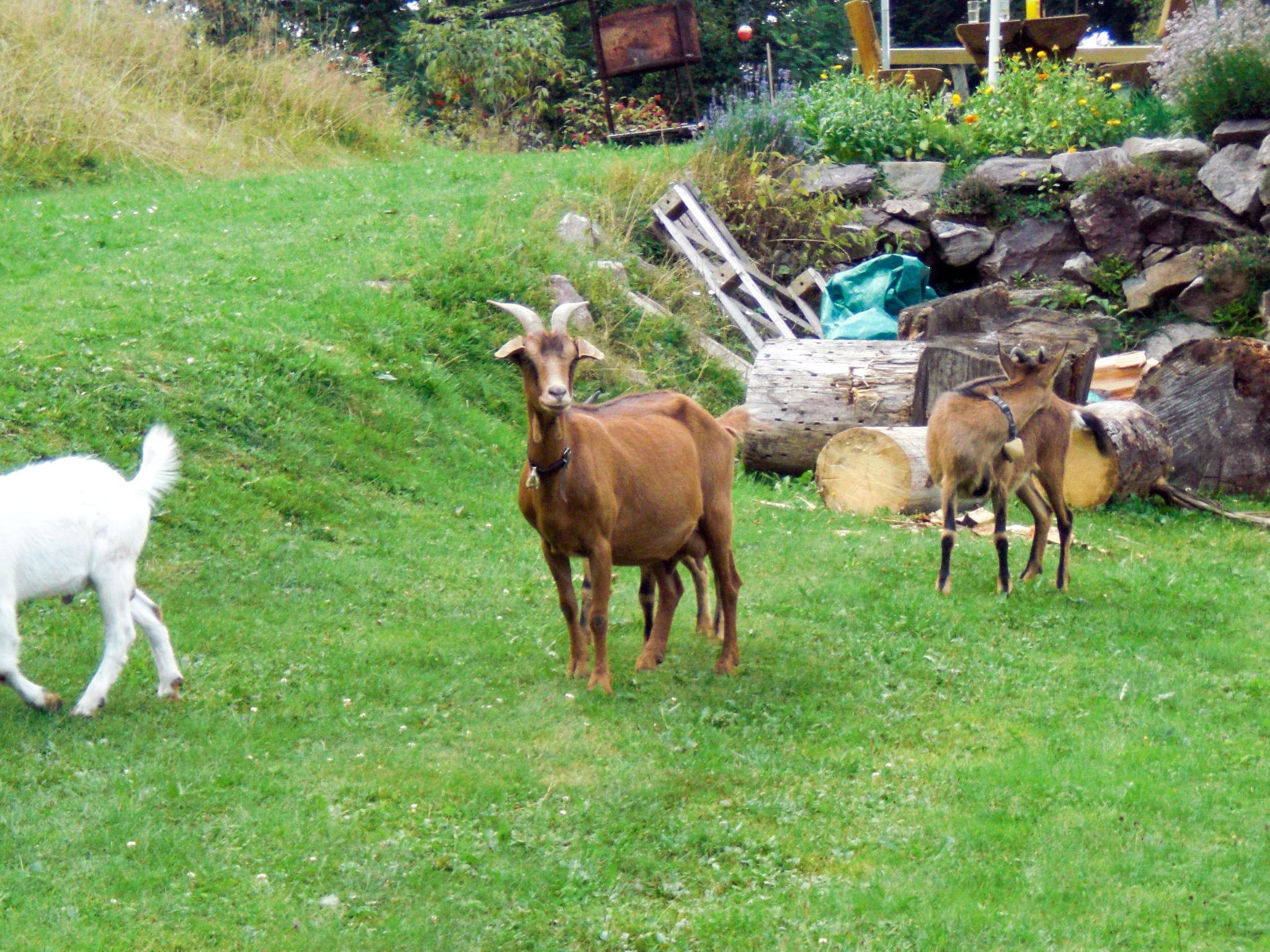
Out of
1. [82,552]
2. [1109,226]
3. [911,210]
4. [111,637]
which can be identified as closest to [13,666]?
[111,637]

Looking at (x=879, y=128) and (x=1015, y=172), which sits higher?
(x=879, y=128)

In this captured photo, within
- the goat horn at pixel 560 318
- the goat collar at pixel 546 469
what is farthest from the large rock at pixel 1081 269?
the goat horn at pixel 560 318

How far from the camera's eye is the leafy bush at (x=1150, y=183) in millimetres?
15344

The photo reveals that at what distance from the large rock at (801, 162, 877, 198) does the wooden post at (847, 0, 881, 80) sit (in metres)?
4.28

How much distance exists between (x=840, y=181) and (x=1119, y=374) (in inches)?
196

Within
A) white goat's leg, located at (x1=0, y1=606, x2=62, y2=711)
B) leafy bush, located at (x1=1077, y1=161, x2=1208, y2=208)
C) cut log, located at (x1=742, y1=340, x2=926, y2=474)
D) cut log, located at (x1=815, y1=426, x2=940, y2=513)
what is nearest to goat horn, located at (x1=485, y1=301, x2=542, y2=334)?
white goat's leg, located at (x1=0, y1=606, x2=62, y2=711)

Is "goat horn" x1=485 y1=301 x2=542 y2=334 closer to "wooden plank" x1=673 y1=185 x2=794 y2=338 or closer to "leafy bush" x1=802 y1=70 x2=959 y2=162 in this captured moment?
"wooden plank" x1=673 y1=185 x2=794 y2=338

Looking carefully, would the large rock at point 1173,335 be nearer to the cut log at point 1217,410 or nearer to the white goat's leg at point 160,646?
the cut log at point 1217,410

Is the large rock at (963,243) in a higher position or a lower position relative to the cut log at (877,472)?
higher

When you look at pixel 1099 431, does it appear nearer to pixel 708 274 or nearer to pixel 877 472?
pixel 877 472

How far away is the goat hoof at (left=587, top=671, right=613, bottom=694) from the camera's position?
636 centimetres

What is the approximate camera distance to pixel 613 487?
6.45 metres

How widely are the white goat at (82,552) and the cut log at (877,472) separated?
241 inches

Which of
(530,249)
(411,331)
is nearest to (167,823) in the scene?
(411,331)
